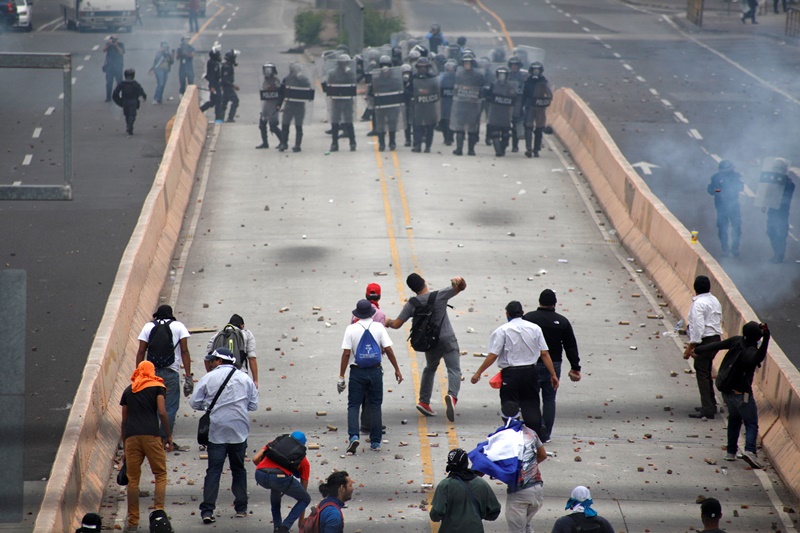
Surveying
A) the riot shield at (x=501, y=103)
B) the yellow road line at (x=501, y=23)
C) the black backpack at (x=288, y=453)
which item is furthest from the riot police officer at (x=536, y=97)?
the yellow road line at (x=501, y=23)

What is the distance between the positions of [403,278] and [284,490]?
823 centimetres

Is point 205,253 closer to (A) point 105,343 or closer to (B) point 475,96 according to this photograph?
(A) point 105,343

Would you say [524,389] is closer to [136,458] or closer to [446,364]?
[446,364]

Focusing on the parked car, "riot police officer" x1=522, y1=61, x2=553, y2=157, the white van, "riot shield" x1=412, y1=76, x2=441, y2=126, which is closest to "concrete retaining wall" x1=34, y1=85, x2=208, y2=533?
"riot shield" x1=412, y1=76, x2=441, y2=126

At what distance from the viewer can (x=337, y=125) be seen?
84.3 feet

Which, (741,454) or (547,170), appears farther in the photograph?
(547,170)

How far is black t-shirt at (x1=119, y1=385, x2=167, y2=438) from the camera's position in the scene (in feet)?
33.7

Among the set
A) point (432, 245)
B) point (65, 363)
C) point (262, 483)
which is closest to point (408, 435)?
point (262, 483)

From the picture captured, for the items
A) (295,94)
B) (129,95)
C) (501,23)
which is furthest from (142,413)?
(501,23)

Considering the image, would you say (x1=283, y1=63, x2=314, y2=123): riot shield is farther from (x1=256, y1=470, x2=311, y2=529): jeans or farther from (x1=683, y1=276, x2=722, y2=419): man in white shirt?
(x1=256, y1=470, x2=311, y2=529): jeans

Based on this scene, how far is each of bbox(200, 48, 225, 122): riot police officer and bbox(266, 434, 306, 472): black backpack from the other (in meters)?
20.4

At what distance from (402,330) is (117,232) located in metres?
7.90

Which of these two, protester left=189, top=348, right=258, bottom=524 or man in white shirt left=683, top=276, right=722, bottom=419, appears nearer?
protester left=189, top=348, right=258, bottom=524

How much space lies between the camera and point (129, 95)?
2914cm
